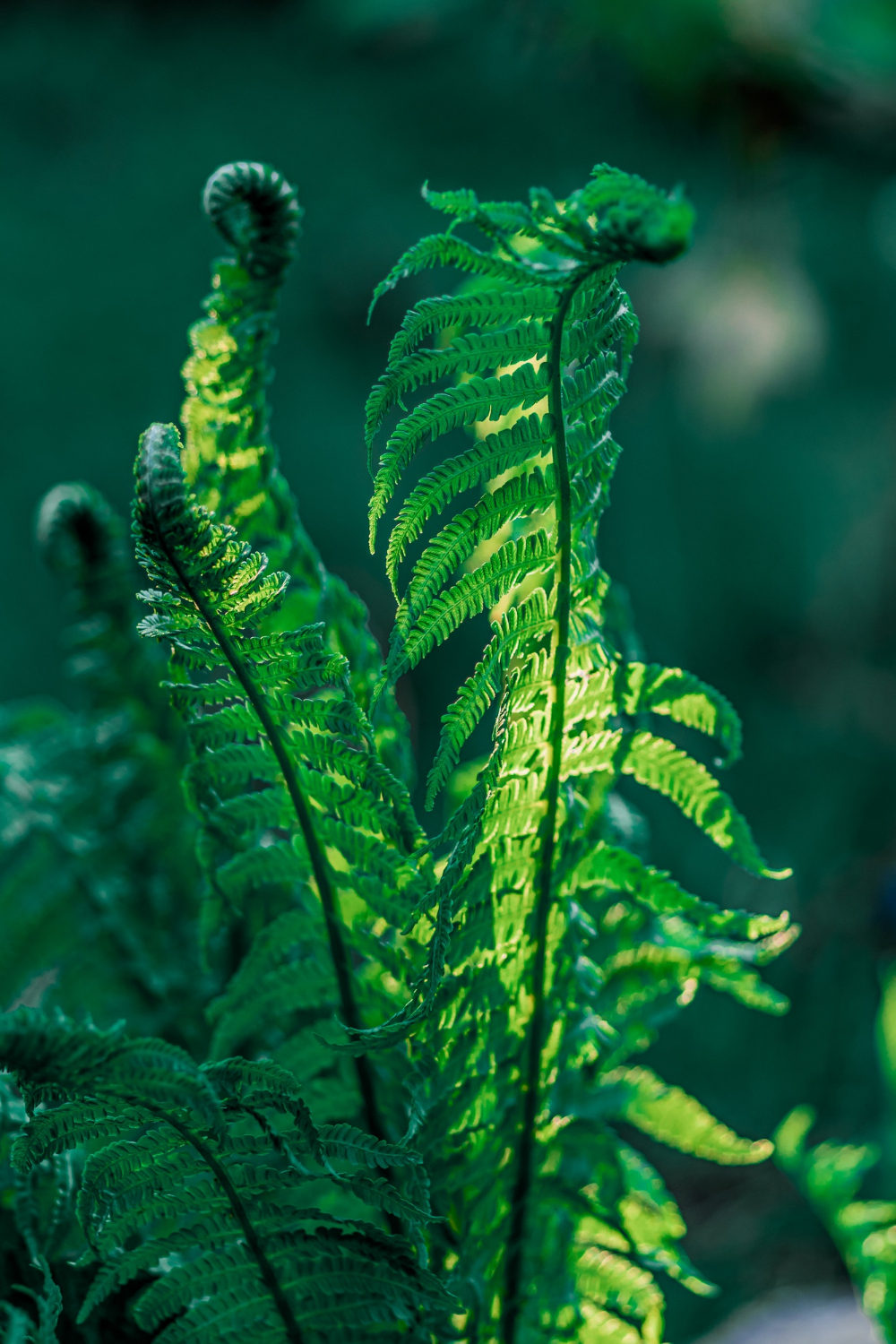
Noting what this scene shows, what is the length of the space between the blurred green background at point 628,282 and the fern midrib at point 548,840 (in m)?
1.43

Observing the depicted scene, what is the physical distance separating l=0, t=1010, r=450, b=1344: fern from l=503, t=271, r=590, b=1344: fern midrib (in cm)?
4

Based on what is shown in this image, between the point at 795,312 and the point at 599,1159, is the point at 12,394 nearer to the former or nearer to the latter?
the point at 795,312

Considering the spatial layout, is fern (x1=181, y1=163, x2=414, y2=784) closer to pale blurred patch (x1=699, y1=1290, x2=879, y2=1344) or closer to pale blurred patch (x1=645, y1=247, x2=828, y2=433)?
pale blurred patch (x1=699, y1=1290, x2=879, y2=1344)

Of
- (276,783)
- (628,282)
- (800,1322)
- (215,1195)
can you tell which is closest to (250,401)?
(276,783)

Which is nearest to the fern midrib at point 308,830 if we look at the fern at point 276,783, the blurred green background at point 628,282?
the fern at point 276,783

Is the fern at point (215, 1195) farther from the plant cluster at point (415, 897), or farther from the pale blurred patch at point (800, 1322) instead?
the pale blurred patch at point (800, 1322)

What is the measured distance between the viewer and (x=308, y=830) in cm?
37

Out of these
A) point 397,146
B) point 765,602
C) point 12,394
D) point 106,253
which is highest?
point 397,146

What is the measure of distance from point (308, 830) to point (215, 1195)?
12 centimetres

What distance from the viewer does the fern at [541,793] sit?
1.03 ft

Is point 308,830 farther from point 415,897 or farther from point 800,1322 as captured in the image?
point 800,1322

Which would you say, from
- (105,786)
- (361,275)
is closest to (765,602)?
(361,275)

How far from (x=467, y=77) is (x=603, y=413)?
3.12 metres

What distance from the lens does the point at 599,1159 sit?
17.3 inches
